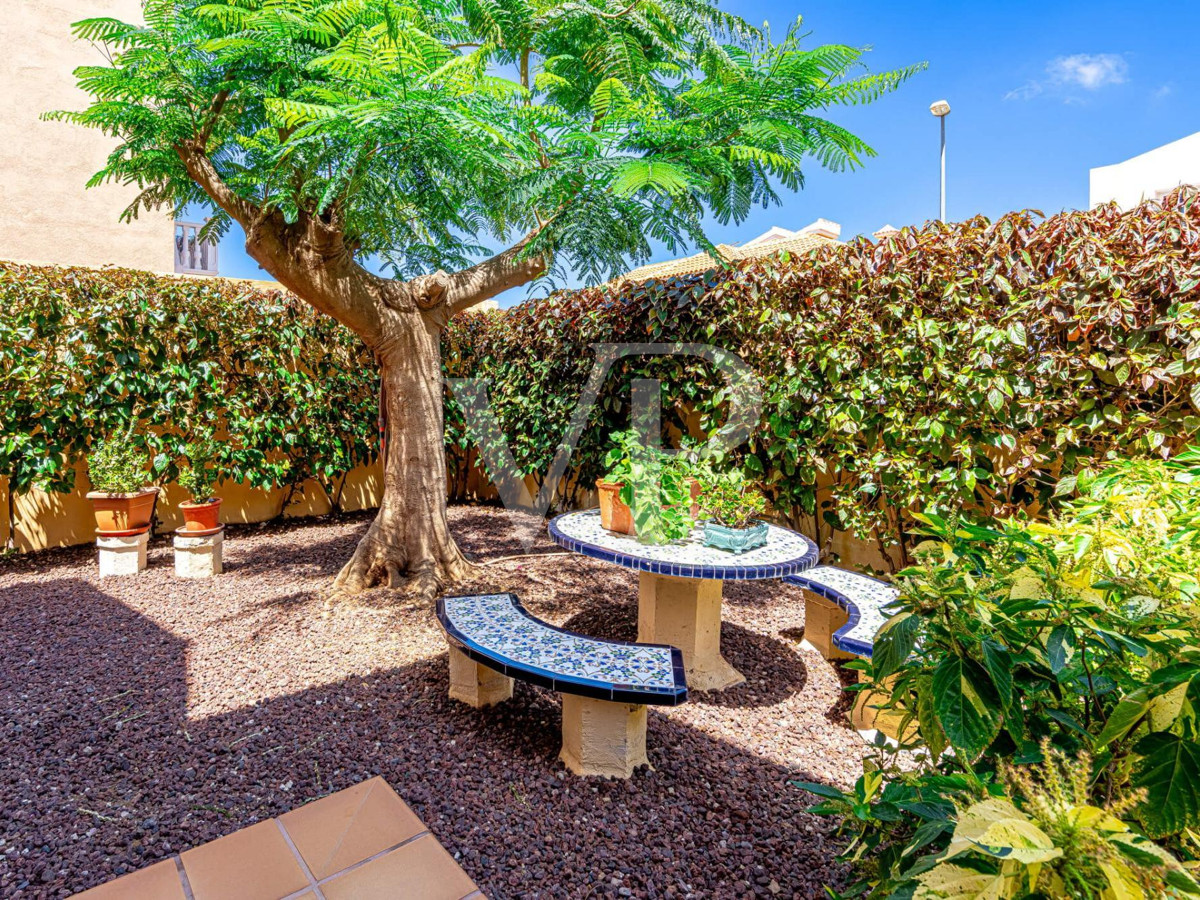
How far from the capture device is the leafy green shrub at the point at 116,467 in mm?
5117

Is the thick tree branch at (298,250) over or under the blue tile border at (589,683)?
over

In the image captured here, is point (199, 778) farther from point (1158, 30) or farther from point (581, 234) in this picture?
point (1158, 30)

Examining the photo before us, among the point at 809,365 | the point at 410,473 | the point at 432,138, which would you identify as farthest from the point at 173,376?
the point at 809,365

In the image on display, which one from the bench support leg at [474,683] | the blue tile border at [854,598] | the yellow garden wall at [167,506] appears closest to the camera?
the blue tile border at [854,598]

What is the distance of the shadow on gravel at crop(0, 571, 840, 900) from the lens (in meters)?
1.99

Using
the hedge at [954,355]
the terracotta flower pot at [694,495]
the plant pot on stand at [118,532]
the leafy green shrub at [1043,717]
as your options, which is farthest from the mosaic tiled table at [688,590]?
the plant pot on stand at [118,532]

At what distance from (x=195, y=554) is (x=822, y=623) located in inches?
197

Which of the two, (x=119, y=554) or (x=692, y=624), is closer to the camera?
(x=692, y=624)

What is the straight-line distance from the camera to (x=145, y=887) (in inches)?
70.7

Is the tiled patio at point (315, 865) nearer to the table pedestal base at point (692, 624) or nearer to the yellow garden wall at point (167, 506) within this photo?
the table pedestal base at point (692, 624)

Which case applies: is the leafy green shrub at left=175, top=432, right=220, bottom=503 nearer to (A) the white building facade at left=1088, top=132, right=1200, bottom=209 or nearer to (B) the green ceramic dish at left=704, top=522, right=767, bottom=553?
(B) the green ceramic dish at left=704, top=522, right=767, bottom=553

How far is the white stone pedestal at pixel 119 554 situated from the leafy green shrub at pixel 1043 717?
586 cm

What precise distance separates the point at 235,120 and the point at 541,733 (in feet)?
14.3

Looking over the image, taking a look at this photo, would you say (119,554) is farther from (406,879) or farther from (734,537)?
(734,537)
